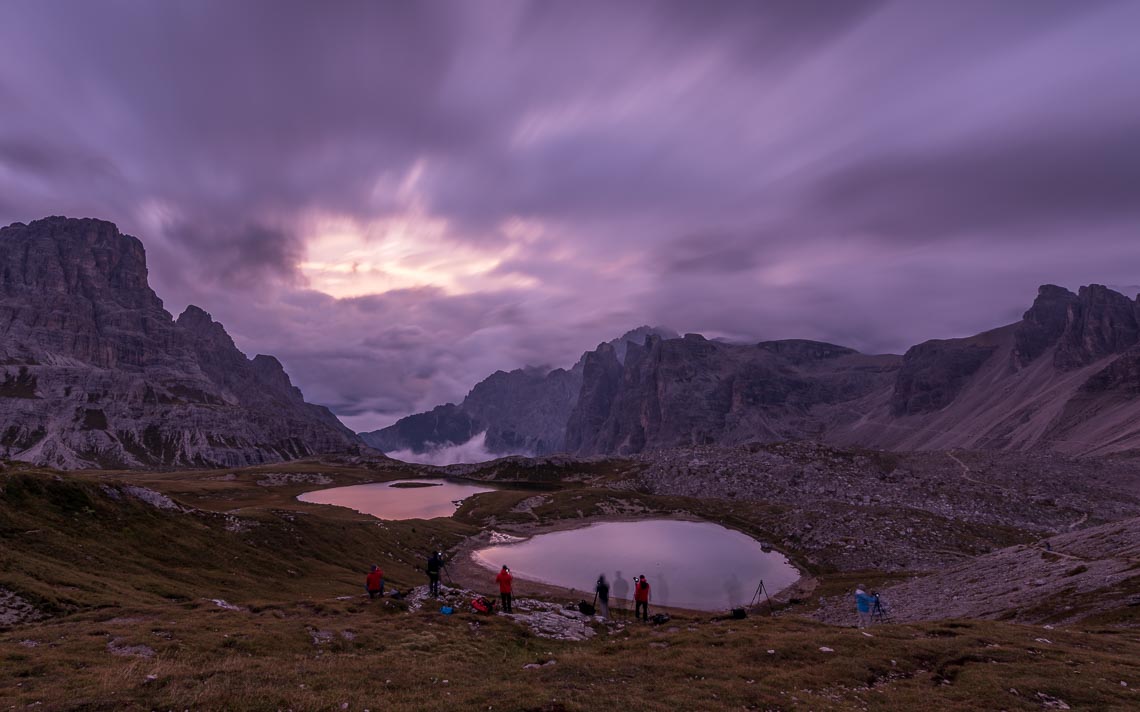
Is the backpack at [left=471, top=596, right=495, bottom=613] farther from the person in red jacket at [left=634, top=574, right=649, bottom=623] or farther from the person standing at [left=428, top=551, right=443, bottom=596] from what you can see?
the person in red jacket at [left=634, top=574, right=649, bottom=623]

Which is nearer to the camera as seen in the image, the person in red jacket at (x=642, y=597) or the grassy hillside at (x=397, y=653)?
the grassy hillside at (x=397, y=653)

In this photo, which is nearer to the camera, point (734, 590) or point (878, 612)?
point (878, 612)

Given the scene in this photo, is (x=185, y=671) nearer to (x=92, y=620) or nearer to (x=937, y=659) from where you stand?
(x=92, y=620)

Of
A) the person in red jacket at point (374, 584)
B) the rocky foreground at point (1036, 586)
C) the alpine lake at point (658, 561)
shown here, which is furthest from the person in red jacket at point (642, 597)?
the alpine lake at point (658, 561)

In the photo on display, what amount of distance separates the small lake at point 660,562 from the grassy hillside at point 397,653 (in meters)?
43.9

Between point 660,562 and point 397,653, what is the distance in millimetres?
79657

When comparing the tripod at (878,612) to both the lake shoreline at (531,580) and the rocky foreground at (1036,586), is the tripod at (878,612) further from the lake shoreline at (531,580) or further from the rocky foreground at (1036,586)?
the lake shoreline at (531,580)

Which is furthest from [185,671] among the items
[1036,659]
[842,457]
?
[842,457]

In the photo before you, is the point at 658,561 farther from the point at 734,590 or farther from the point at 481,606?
the point at 481,606

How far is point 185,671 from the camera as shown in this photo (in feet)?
73.3

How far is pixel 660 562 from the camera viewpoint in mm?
99688

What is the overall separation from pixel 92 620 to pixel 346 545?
52.5m

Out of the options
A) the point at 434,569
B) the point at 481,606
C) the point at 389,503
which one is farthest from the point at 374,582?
the point at 389,503

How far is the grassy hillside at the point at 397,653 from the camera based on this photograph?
69.7 ft
